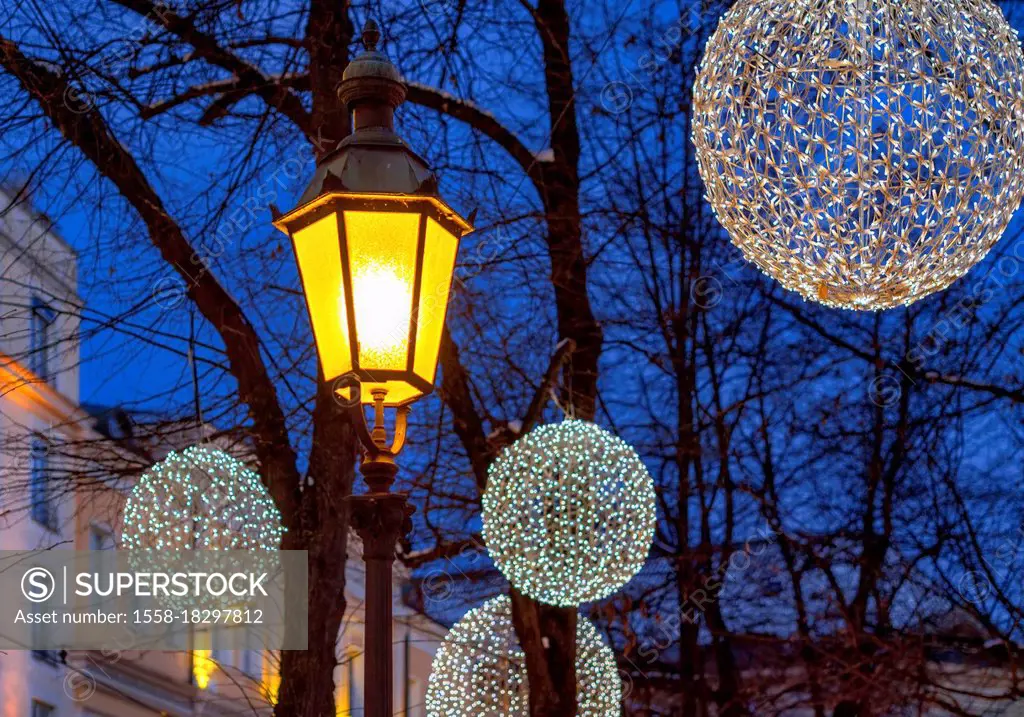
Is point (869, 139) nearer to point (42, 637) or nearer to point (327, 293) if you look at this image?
point (327, 293)

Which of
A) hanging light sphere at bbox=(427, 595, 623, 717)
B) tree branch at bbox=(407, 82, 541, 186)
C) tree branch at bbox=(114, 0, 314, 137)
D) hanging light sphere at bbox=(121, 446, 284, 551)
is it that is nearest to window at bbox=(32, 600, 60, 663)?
hanging light sphere at bbox=(427, 595, 623, 717)

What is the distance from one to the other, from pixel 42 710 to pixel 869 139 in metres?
20.5

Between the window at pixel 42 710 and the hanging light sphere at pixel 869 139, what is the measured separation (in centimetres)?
1937

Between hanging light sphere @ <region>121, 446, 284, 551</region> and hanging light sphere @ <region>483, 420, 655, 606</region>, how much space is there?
131 cm

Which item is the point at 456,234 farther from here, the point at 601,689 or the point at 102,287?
the point at 601,689

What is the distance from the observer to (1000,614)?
16562 millimetres

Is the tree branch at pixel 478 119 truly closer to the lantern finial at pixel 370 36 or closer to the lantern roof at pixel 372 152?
the lantern finial at pixel 370 36

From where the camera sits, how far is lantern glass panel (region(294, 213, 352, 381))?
5273mm

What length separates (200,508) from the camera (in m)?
8.74

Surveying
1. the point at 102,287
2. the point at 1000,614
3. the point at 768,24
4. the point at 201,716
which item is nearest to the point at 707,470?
the point at 1000,614

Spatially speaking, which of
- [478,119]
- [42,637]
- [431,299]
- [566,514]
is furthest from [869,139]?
[42,637]

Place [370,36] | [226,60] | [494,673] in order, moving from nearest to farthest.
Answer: [370,36], [226,60], [494,673]

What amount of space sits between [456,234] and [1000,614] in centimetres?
1250

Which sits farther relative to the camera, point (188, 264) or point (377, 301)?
point (188, 264)
